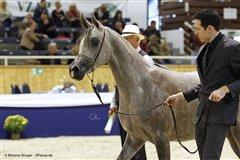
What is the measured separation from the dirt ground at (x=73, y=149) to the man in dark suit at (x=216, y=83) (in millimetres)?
3924

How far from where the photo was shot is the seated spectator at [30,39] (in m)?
13.8

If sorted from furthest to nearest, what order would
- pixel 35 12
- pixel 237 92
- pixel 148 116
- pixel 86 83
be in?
pixel 35 12, pixel 86 83, pixel 148 116, pixel 237 92

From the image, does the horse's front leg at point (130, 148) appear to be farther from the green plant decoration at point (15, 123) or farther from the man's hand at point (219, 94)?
the green plant decoration at point (15, 123)

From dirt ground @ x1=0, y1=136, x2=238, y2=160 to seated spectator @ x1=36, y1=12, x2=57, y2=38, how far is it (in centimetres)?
556

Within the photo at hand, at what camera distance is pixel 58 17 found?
50.7 ft

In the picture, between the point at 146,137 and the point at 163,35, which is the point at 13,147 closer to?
the point at 146,137

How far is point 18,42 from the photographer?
1449cm

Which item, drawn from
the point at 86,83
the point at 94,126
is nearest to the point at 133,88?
the point at 94,126

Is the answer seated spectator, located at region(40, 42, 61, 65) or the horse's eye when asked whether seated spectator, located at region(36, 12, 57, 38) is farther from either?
the horse's eye

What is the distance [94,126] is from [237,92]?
6.75 metres

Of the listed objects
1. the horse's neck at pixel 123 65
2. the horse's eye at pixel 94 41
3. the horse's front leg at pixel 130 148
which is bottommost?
the horse's front leg at pixel 130 148

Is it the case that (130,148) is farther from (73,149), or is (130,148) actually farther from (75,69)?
(73,149)

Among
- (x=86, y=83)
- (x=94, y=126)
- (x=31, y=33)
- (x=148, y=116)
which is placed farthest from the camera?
(x=31, y=33)

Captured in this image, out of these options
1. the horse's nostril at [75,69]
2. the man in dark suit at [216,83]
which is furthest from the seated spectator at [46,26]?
the man in dark suit at [216,83]
